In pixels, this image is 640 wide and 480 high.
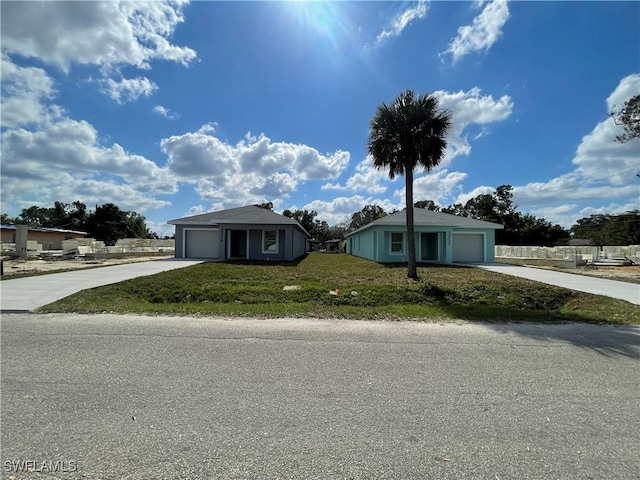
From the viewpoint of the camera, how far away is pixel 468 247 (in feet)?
76.1

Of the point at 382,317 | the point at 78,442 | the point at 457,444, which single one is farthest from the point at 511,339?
the point at 78,442

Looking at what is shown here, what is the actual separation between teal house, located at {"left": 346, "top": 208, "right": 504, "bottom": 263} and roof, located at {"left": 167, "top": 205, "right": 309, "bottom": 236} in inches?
229

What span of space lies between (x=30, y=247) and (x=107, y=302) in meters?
26.6

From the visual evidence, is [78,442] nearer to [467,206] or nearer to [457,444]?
[457,444]

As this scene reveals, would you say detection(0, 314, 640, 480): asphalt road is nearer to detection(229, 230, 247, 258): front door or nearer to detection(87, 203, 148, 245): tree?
detection(229, 230, 247, 258): front door

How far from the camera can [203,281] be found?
36.4 feet

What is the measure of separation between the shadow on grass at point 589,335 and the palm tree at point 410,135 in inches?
245

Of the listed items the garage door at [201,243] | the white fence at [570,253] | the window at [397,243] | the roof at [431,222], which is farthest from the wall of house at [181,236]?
the white fence at [570,253]

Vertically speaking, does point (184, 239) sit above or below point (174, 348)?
above

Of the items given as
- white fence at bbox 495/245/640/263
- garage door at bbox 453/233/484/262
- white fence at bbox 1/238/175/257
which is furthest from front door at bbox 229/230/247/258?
white fence at bbox 495/245/640/263

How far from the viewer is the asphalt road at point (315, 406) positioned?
2248 mm

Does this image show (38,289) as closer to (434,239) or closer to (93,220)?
(434,239)

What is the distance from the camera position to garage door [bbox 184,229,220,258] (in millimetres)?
22938

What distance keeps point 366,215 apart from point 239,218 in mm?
51163
